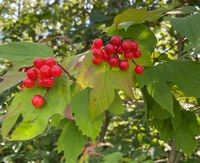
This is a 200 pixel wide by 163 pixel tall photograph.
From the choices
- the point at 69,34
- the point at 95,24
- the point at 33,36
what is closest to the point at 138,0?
the point at 95,24

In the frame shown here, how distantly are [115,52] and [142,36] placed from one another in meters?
0.18

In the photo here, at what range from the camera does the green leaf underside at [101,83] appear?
3.19 ft

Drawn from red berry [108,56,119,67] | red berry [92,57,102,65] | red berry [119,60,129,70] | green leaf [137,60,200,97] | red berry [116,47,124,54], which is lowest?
green leaf [137,60,200,97]

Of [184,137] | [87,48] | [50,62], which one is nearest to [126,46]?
[50,62]

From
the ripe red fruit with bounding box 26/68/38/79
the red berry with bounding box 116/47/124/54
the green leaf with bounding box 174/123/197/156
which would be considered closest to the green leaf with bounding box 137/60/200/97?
the red berry with bounding box 116/47/124/54

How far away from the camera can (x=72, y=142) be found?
3.68 feet

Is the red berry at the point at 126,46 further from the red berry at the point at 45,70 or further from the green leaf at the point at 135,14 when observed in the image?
the red berry at the point at 45,70

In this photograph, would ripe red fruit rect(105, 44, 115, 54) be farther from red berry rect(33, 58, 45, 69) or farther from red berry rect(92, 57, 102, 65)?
red berry rect(33, 58, 45, 69)

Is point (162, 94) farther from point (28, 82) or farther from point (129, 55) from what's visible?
point (28, 82)

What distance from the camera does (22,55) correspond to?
41.3 inches

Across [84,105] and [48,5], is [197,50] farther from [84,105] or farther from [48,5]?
[48,5]

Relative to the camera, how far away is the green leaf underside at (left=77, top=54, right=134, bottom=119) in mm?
974

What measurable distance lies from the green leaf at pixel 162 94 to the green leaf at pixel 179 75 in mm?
18

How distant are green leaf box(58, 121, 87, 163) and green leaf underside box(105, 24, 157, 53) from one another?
0.36m
